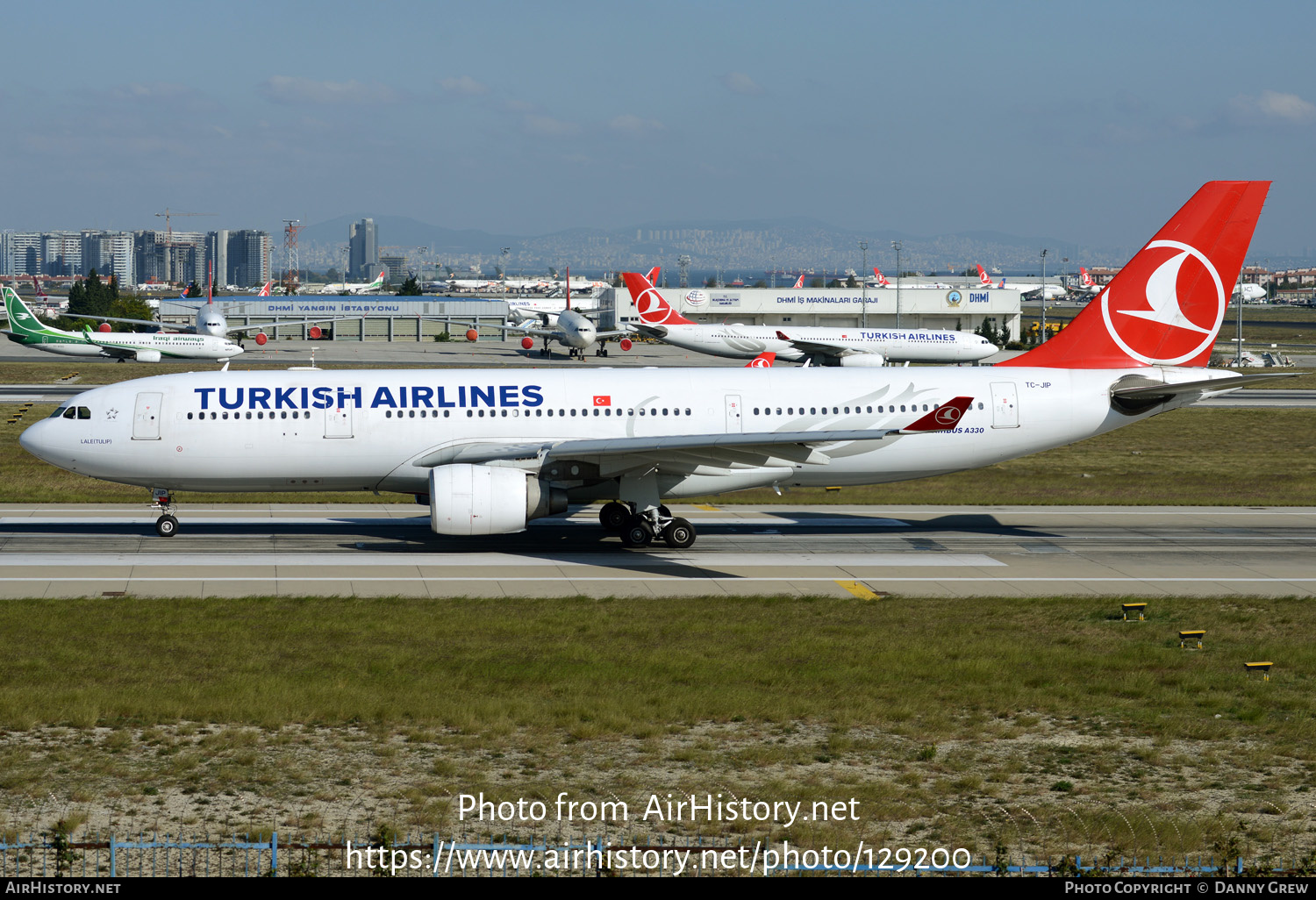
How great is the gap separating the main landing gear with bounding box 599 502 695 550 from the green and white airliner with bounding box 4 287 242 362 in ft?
276

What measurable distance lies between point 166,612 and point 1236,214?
2958 centimetres

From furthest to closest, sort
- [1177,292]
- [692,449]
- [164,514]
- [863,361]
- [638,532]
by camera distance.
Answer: [863,361] → [1177,292] → [164,514] → [638,532] → [692,449]

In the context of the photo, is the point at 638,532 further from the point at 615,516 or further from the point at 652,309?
the point at 652,309

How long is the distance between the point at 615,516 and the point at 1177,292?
56.5 feet

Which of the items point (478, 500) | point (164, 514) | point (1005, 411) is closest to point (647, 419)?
point (478, 500)

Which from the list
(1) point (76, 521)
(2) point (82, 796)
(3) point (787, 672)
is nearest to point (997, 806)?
(3) point (787, 672)

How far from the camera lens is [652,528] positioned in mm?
32219

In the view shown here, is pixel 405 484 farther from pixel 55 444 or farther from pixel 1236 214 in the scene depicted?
pixel 1236 214

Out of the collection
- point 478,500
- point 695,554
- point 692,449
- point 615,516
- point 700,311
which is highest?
point 700,311

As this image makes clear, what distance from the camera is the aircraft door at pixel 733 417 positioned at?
32906mm

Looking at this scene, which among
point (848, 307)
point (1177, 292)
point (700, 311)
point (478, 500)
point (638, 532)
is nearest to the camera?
point (478, 500)

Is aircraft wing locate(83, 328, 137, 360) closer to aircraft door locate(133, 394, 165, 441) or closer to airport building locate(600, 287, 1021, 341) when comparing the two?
airport building locate(600, 287, 1021, 341)

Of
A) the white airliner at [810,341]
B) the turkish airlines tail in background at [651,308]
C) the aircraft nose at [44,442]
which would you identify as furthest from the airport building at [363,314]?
the aircraft nose at [44,442]

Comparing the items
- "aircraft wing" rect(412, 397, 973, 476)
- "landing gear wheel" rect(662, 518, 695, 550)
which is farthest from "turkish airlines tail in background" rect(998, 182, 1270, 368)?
"landing gear wheel" rect(662, 518, 695, 550)
